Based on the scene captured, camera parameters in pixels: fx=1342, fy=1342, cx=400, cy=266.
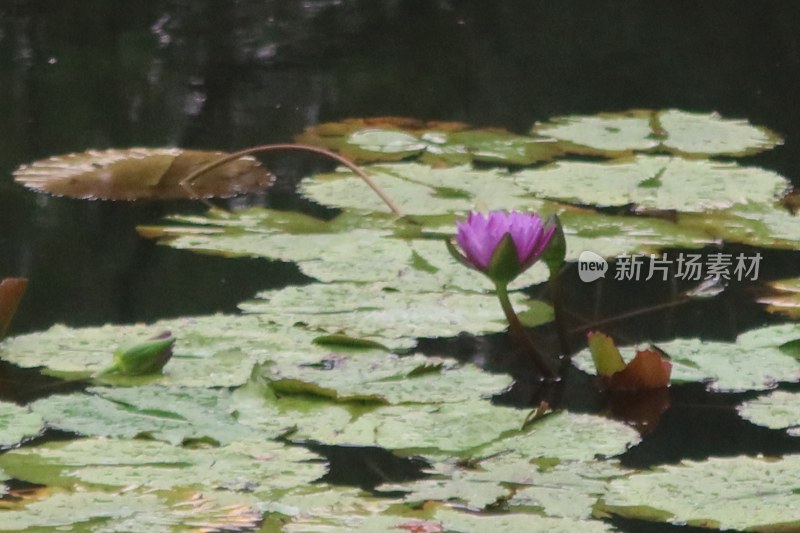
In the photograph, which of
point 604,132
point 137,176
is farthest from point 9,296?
point 604,132

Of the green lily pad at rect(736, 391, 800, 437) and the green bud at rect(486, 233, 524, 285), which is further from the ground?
the green bud at rect(486, 233, 524, 285)

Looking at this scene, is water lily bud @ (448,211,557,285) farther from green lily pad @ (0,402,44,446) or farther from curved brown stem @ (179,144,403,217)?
curved brown stem @ (179,144,403,217)

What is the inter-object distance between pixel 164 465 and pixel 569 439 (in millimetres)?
368

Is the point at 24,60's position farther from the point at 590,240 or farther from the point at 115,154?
the point at 590,240

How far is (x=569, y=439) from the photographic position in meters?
1.23

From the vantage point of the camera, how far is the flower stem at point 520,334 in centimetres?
136

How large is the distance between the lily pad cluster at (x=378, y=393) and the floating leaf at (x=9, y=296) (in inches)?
1.4

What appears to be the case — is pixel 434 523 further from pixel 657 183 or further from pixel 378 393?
pixel 657 183

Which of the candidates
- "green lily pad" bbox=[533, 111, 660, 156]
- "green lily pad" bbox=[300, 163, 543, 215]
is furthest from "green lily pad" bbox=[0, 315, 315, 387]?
"green lily pad" bbox=[533, 111, 660, 156]

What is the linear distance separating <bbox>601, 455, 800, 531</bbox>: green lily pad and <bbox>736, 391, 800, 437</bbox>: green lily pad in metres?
0.09

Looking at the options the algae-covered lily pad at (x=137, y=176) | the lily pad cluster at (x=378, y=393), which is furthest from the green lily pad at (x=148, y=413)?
the algae-covered lily pad at (x=137, y=176)

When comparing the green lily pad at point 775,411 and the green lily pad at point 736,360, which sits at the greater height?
the green lily pad at point 736,360

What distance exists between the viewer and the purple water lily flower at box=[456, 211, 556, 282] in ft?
4.33

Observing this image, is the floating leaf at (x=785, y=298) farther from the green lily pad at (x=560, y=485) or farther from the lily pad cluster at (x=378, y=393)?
the green lily pad at (x=560, y=485)
